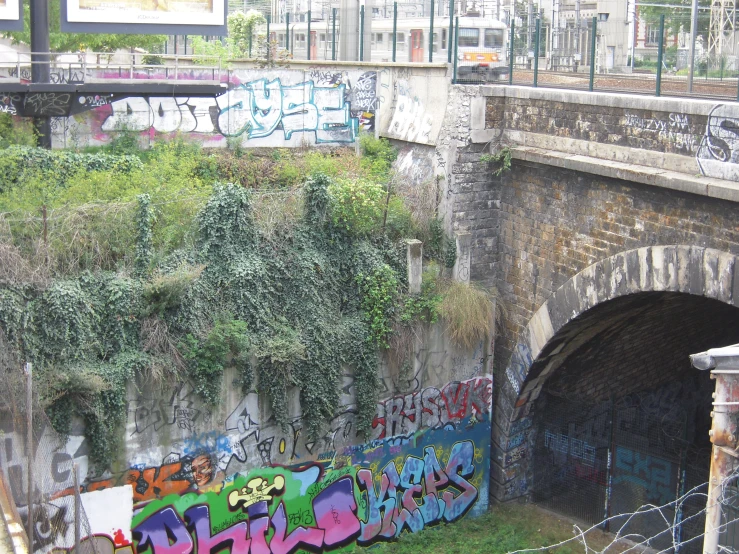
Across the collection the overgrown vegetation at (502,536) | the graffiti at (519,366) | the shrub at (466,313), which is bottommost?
the overgrown vegetation at (502,536)

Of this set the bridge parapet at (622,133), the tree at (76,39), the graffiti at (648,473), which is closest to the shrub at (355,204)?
the bridge parapet at (622,133)

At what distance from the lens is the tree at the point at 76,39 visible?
18203mm

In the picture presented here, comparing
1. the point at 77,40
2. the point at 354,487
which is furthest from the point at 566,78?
the point at 77,40

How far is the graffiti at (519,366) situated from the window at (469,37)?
1044 cm

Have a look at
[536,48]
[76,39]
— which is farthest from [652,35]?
[76,39]

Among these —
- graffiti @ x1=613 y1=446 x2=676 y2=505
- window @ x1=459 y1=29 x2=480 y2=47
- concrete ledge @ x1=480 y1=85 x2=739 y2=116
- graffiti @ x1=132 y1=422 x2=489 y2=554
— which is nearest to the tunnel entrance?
graffiti @ x1=613 y1=446 x2=676 y2=505

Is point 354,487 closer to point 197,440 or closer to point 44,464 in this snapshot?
point 197,440

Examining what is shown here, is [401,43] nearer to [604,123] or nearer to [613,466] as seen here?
[604,123]

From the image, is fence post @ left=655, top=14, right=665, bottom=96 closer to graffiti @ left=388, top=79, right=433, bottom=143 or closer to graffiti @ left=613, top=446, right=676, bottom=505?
graffiti @ left=388, top=79, right=433, bottom=143

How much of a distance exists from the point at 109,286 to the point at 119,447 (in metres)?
1.89

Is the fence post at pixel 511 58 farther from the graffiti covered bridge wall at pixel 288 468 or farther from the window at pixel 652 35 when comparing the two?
the graffiti covered bridge wall at pixel 288 468

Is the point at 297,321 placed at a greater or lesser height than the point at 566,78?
lesser

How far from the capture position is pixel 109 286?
10.4 m

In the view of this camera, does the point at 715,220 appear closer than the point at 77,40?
Yes
